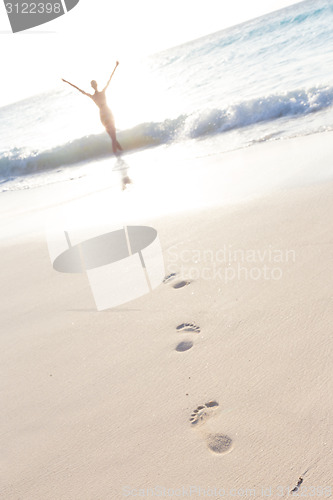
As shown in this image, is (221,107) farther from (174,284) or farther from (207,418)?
(207,418)

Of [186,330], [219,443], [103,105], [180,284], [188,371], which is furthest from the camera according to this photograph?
[103,105]

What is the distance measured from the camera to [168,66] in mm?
25688

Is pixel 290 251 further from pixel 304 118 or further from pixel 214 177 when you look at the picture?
pixel 304 118

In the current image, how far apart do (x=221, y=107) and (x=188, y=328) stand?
8466mm

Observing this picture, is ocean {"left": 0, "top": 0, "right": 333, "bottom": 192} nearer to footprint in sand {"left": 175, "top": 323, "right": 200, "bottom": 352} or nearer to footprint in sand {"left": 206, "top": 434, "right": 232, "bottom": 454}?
footprint in sand {"left": 175, "top": 323, "right": 200, "bottom": 352}

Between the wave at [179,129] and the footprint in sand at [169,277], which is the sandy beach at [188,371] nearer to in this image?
the footprint in sand at [169,277]

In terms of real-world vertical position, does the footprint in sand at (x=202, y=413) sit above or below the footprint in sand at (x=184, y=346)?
below

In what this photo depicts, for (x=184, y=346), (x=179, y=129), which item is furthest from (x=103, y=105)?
(x=184, y=346)

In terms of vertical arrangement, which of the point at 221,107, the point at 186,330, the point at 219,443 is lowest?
the point at 219,443

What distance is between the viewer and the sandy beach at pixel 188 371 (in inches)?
56.7

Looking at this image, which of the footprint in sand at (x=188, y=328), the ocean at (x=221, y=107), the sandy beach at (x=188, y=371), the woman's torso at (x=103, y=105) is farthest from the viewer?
the woman's torso at (x=103, y=105)

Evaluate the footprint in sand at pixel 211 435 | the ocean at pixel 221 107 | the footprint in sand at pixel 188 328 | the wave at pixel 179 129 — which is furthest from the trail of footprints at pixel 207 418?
the wave at pixel 179 129

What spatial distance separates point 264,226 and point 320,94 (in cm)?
606

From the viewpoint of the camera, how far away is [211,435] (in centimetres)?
153
